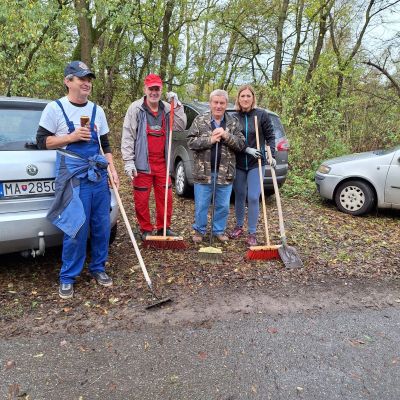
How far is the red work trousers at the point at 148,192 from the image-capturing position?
14.6ft

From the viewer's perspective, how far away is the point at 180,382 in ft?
8.10

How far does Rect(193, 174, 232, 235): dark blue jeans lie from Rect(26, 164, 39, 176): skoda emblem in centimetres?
193

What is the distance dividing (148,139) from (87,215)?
1337 mm

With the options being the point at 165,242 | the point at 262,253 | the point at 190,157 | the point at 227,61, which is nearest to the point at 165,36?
the point at 190,157

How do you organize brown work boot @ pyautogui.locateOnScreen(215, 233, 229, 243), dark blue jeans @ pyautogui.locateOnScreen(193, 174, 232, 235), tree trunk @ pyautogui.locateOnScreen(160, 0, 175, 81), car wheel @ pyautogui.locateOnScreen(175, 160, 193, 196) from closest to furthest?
dark blue jeans @ pyautogui.locateOnScreen(193, 174, 232, 235) → brown work boot @ pyautogui.locateOnScreen(215, 233, 229, 243) → car wheel @ pyautogui.locateOnScreen(175, 160, 193, 196) → tree trunk @ pyautogui.locateOnScreen(160, 0, 175, 81)

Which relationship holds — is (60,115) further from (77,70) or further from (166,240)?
(166,240)

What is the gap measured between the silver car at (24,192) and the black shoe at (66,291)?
0.37 m

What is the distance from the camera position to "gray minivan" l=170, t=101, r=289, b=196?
6.61m

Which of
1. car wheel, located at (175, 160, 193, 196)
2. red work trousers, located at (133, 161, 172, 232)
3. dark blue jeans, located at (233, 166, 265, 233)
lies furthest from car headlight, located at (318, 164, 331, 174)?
red work trousers, located at (133, 161, 172, 232)

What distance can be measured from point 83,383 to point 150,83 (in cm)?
298

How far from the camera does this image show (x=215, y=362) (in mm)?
2676

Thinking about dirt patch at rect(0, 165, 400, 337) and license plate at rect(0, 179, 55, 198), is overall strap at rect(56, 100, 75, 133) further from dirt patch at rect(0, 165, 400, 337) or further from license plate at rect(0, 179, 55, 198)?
dirt patch at rect(0, 165, 400, 337)

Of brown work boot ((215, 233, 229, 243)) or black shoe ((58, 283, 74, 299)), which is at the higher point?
brown work boot ((215, 233, 229, 243))

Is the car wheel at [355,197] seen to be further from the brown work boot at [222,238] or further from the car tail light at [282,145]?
the brown work boot at [222,238]
